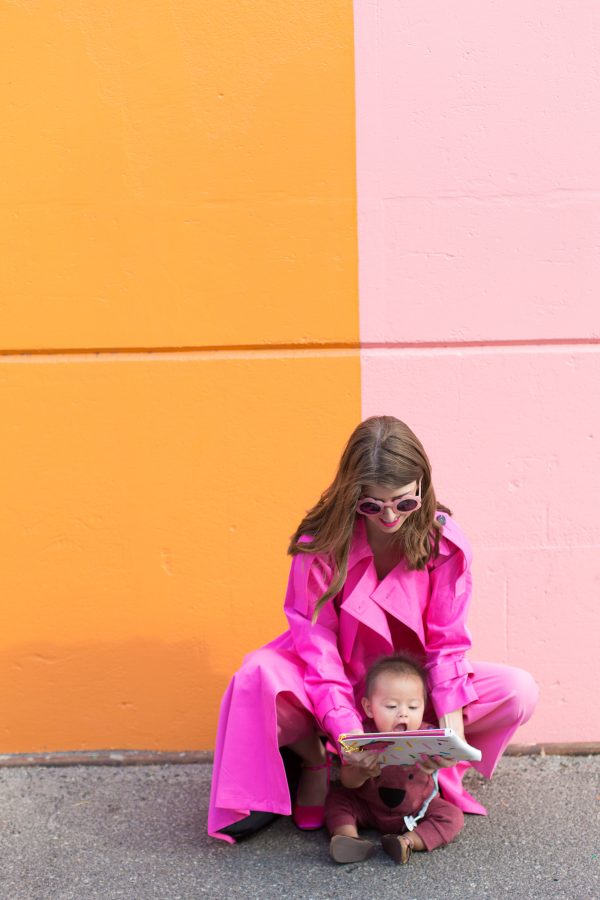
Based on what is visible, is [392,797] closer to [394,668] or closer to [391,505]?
[394,668]

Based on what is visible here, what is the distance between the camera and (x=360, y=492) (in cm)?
281

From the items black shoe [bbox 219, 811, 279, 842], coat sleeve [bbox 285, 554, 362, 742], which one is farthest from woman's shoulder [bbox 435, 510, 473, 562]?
black shoe [bbox 219, 811, 279, 842]

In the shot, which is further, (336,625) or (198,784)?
(198,784)

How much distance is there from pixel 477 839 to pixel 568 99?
235 centimetres

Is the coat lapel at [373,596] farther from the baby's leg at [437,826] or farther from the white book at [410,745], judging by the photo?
the baby's leg at [437,826]

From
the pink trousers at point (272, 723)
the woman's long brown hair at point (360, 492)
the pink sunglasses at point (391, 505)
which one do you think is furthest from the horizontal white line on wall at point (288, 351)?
the pink trousers at point (272, 723)

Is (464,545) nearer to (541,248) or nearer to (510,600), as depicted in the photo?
(510,600)

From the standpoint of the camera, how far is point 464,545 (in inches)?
118

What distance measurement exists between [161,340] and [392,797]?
1.62m

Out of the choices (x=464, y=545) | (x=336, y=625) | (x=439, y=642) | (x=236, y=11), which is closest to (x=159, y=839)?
(x=336, y=625)

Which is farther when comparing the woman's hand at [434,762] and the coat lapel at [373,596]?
the coat lapel at [373,596]

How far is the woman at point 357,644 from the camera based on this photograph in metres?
2.82

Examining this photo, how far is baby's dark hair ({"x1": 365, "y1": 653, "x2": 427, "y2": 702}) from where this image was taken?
2.82 m

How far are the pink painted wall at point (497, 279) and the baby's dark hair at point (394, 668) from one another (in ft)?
2.18
